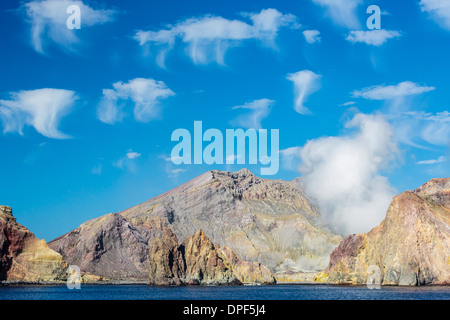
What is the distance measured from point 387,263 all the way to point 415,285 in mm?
15338

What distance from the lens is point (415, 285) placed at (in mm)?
179750
